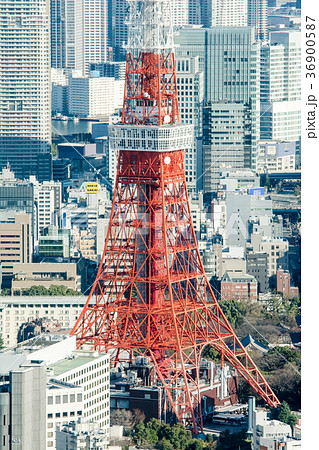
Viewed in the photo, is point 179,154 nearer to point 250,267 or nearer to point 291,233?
point 250,267

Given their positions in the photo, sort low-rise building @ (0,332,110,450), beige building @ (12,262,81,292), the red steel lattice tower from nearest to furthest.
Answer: low-rise building @ (0,332,110,450) < the red steel lattice tower < beige building @ (12,262,81,292)

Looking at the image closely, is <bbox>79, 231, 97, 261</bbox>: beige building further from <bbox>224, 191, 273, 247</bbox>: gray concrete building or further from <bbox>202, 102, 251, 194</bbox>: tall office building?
<bbox>202, 102, 251, 194</bbox>: tall office building

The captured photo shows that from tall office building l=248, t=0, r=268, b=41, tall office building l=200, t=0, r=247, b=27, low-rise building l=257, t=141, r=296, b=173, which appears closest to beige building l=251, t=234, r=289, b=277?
low-rise building l=257, t=141, r=296, b=173

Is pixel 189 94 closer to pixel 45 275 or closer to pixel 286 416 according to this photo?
pixel 45 275

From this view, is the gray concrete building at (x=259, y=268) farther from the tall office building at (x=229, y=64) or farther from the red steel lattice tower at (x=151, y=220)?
the tall office building at (x=229, y=64)

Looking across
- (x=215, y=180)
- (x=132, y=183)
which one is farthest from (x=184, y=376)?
(x=215, y=180)

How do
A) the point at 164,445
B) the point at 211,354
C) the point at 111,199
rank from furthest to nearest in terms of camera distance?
the point at 111,199 < the point at 211,354 < the point at 164,445

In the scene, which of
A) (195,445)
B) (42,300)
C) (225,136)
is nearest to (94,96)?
(225,136)
